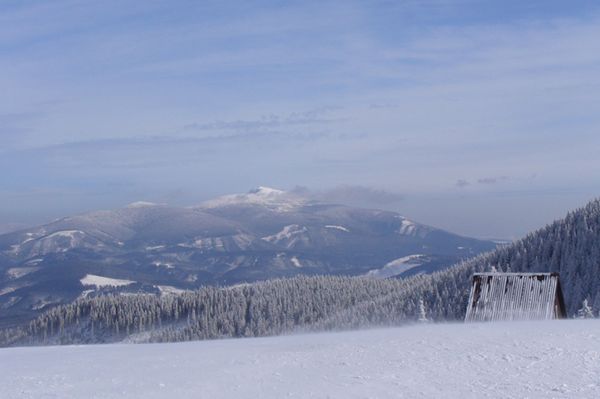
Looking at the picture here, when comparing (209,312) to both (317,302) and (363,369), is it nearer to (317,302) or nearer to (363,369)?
(317,302)

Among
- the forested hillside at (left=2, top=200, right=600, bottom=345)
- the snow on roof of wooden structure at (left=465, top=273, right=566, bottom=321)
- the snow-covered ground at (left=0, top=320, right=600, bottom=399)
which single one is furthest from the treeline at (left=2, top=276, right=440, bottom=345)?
the snow-covered ground at (left=0, top=320, right=600, bottom=399)

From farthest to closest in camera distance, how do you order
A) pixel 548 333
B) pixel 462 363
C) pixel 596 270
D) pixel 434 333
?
pixel 596 270 < pixel 434 333 < pixel 548 333 < pixel 462 363

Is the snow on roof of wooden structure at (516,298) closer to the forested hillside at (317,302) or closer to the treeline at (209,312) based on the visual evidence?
the forested hillside at (317,302)

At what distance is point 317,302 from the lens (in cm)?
15025

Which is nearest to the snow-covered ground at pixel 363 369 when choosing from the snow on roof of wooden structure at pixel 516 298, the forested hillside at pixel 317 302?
the snow on roof of wooden structure at pixel 516 298

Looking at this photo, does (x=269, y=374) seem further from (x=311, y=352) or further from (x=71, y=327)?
(x=71, y=327)

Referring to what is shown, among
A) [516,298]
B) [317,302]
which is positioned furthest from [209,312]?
[516,298]

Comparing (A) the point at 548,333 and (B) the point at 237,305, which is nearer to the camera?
(A) the point at 548,333

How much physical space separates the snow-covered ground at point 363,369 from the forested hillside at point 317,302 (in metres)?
54.8

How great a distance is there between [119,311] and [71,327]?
1255 centimetres

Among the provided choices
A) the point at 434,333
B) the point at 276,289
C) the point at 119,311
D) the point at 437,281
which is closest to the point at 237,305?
the point at 276,289

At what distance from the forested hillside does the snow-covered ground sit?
54.8 metres

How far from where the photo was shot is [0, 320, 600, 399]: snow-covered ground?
25047 mm

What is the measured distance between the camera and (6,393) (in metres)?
29.1
